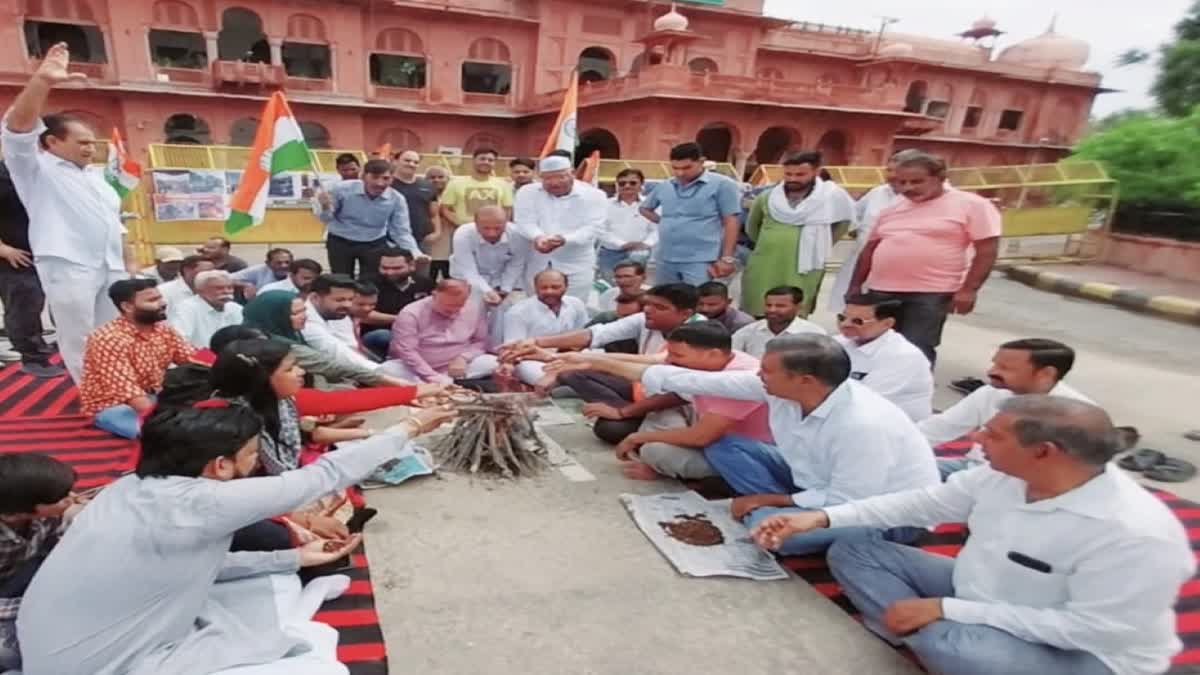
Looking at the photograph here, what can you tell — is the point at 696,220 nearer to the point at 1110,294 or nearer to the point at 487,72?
the point at 1110,294

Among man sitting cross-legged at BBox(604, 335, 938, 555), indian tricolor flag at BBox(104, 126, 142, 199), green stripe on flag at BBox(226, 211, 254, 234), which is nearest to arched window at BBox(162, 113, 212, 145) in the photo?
indian tricolor flag at BBox(104, 126, 142, 199)

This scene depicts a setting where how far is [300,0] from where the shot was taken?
18.0 metres

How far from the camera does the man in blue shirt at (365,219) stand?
5.12 m

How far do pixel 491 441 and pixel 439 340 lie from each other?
1.44m

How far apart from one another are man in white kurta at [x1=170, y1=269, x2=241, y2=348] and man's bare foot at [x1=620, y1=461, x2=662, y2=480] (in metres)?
2.49

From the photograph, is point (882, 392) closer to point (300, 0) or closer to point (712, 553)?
point (712, 553)

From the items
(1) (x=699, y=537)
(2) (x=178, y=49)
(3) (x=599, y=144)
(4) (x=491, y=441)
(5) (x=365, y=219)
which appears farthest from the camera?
(3) (x=599, y=144)

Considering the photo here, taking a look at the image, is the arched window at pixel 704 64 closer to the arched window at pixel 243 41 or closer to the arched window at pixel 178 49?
the arched window at pixel 243 41

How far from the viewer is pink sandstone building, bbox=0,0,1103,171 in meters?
17.1

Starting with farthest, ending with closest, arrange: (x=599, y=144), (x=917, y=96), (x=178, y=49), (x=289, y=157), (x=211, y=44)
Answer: (x=917, y=96) → (x=599, y=144) → (x=178, y=49) → (x=211, y=44) → (x=289, y=157)

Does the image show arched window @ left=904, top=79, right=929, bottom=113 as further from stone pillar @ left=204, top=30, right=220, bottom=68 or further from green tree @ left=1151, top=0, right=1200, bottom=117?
stone pillar @ left=204, top=30, right=220, bottom=68

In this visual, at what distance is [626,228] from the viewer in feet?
20.7

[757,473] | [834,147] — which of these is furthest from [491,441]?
[834,147]

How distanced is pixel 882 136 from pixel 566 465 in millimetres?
19255
